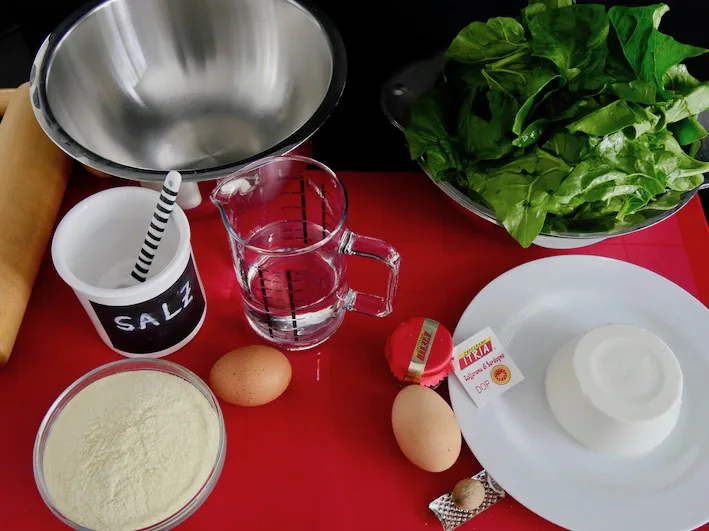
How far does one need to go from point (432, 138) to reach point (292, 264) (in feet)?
0.75

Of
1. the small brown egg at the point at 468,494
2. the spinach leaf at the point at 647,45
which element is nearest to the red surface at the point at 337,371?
the small brown egg at the point at 468,494

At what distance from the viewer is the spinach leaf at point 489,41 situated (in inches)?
30.9

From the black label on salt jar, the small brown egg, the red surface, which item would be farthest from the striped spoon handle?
the small brown egg

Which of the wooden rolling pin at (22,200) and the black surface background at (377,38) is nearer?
the wooden rolling pin at (22,200)

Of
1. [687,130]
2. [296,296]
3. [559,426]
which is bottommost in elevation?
[559,426]

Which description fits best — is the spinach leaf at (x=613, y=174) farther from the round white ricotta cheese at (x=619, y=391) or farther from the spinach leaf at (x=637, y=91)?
the round white ricotta cheese at (x=619, y=391)

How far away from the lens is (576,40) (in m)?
0.77

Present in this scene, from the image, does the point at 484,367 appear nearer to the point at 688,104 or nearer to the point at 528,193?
the point at 528,193

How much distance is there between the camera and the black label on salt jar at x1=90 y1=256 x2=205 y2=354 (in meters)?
0.68

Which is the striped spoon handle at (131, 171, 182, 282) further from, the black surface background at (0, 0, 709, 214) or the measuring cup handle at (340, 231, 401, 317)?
the black surface background at (0, 0, 709, 214)

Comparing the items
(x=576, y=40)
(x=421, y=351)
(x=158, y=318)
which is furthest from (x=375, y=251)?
(x=576, y=40)

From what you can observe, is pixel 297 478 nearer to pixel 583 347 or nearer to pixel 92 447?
pixel 92 447

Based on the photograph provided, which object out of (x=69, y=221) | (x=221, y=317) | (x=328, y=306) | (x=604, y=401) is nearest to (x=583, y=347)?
(x=604, y=401)

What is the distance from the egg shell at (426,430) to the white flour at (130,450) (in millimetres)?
190
